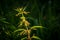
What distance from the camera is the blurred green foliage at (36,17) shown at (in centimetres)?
196

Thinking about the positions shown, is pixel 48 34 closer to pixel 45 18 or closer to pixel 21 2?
pixel 45 18

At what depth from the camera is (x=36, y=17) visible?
213 cm

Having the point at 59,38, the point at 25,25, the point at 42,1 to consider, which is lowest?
the point at 59,38

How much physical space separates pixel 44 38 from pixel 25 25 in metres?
0.45

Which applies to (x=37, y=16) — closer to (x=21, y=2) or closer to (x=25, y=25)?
(x=21, y=2)

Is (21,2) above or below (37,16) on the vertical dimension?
above

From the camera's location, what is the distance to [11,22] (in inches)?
80.8

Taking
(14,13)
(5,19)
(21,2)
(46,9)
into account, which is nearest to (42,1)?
(46,9)

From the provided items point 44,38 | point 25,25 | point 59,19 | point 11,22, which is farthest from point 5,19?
point 59,19

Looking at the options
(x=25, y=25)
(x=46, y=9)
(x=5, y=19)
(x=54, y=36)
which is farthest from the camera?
(x=46, y=9)

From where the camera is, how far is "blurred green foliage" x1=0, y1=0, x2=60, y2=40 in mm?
1956

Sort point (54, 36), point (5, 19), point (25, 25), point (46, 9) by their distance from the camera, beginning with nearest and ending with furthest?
1. point (25, 25)
2. point (5, 19)
3. point (54, 36)
4. point (46, 9)

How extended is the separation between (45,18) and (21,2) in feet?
1.43

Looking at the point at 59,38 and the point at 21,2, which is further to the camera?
the point at 21,2
